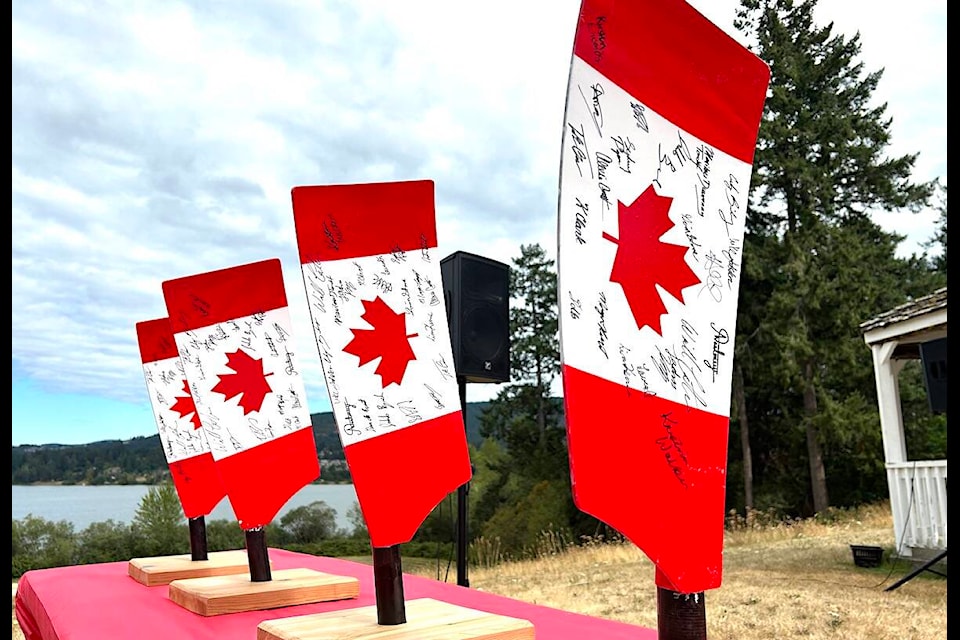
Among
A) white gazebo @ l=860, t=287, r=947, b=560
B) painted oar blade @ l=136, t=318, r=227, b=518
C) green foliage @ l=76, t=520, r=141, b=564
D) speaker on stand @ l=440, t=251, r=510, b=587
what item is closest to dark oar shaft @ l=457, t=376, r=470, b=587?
speaker on stand @ l=440, t=251, r=510, b=587

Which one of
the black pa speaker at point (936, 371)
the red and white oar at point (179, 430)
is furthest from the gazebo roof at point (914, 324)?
the red and white oar at point (179, 430)

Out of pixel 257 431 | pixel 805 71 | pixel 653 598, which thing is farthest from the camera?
pixel 805 71

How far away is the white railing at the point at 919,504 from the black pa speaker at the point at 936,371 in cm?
68

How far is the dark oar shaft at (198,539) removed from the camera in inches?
140

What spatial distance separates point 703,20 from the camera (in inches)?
42.6

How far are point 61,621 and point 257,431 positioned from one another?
0.82m

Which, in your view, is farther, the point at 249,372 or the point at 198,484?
the point at 198,484

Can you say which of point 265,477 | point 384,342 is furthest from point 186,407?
point 384,342

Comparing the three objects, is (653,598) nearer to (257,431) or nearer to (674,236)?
(257,431)

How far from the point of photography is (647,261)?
1.08 m

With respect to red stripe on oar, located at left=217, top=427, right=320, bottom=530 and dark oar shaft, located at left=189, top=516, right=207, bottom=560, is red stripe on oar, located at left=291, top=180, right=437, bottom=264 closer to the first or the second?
red stripe on oar, located at left=217, top=427, right=320, bottom=530

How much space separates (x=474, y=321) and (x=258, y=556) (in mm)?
1242

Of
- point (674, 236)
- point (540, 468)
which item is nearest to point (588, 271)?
point (674, 236)

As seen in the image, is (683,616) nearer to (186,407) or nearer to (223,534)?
(186,407)
